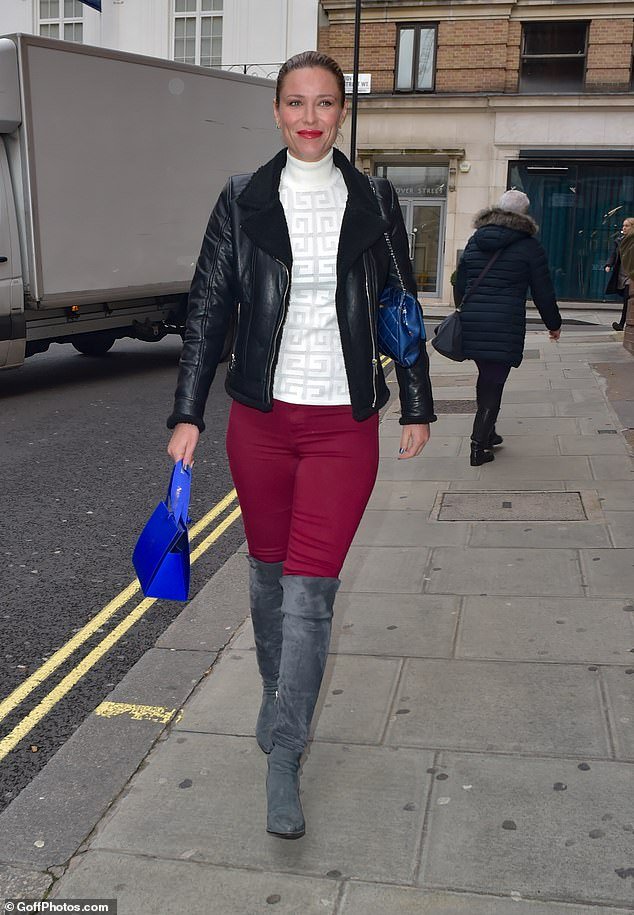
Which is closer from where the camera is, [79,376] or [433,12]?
[79,376]

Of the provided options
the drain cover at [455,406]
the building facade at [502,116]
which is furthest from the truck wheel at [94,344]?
the building facade at [502,116]

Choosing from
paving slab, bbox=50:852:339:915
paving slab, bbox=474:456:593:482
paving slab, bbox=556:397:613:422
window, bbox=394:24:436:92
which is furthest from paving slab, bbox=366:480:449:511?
window, bbox=394:24:436:92

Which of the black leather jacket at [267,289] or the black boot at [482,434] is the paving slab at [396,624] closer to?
the black leather jacket at [267,289]

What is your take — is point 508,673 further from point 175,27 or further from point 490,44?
point 175,27

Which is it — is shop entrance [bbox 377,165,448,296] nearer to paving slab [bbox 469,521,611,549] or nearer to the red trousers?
paving slab [bbox 469,521,611,549]

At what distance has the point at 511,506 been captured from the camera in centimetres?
641

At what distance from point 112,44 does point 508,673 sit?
28.4 metres

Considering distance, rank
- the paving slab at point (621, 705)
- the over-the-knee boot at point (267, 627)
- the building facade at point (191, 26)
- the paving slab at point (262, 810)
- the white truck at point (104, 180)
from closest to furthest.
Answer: the paving slab at point (262, 810), the over-the-knee boot at point (267, 627), the paving slab at point (621, 705), the white truck at point (104, 180), the building facade at point (191, 26)

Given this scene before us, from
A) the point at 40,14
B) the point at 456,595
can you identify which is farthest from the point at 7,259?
the point at 40,14

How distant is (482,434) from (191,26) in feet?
80.1

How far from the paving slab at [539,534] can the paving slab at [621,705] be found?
5.13 ft

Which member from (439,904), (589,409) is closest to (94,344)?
(589,409)

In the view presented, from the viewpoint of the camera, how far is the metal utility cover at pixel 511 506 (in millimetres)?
6141

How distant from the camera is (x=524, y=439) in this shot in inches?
334
